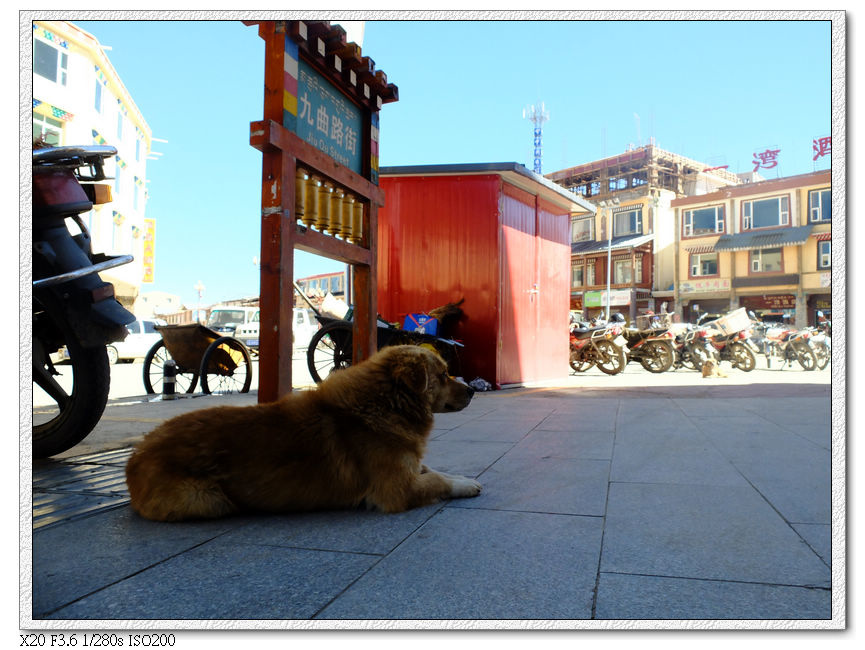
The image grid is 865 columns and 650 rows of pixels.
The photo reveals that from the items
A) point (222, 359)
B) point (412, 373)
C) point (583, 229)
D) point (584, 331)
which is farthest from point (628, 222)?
point (412, 373)

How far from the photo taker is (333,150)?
4.49m

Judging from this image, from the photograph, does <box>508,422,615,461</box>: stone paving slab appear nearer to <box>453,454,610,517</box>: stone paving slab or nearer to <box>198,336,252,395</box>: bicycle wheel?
<box>453,454,610,517</box>: stone paving slab

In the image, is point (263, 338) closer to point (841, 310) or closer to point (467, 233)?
point (841, 310)

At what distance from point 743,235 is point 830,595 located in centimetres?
3571

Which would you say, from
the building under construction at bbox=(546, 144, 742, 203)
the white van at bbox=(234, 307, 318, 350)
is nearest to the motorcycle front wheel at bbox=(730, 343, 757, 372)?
the white van at bbox=(234, 307, 318, 350)

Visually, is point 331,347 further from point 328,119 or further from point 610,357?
point 610,357

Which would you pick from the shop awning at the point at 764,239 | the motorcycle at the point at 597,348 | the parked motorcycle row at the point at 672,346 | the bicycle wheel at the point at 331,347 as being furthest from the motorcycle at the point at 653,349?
the shop awning at the point at 764,239

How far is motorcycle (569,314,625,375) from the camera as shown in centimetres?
1268

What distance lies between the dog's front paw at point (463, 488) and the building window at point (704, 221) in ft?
118

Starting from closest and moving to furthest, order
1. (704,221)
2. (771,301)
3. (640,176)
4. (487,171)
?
(487,171), (771,301), (704,221), (640,176)

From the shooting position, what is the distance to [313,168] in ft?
13.3

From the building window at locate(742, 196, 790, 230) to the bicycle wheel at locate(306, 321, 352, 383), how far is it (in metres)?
29.4

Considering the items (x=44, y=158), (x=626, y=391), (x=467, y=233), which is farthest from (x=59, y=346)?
(x=626, y=391)

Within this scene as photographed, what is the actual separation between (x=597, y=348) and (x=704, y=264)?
25658 millimetres
